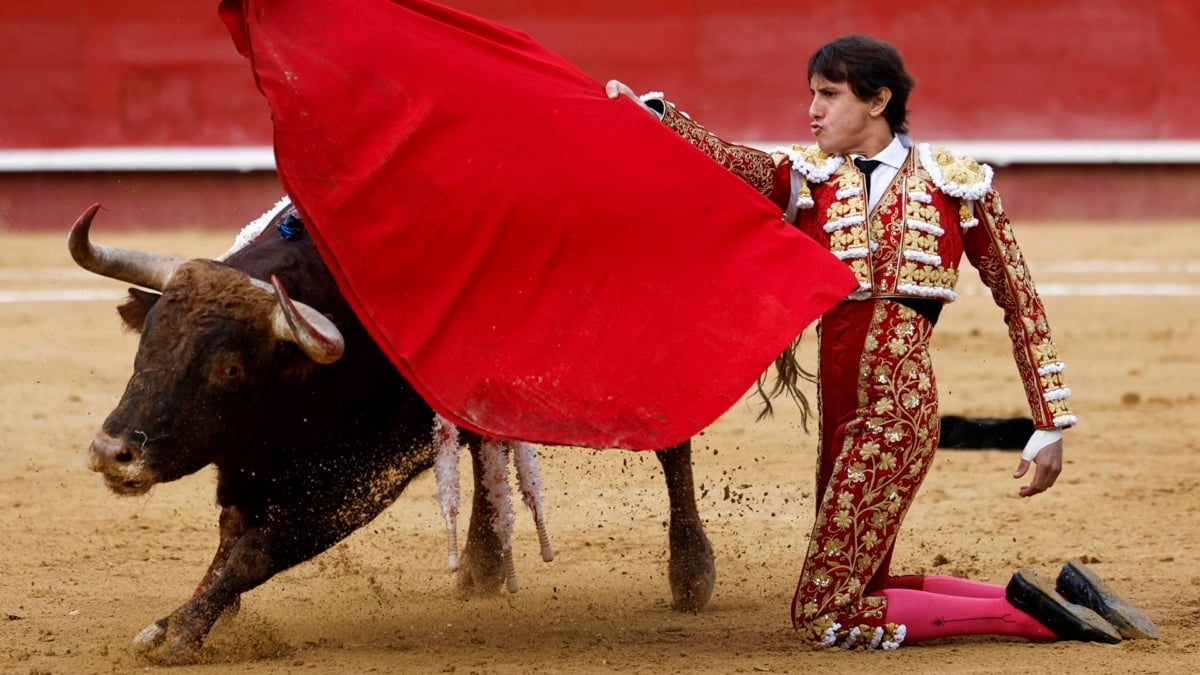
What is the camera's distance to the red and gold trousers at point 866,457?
2.88 m

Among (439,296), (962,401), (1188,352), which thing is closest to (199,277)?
(439,296)

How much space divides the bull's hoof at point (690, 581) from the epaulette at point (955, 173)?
39.2 inches

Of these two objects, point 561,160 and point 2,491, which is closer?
point 561,160

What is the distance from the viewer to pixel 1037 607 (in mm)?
2912

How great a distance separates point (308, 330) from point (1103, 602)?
4.70ft

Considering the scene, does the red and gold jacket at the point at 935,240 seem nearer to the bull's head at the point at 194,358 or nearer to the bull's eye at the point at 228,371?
the bull's head at the point at 194,358

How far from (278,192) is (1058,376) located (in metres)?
7.76

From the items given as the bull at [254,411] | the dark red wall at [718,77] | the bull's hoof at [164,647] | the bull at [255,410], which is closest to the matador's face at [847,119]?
the bull at [255,410]

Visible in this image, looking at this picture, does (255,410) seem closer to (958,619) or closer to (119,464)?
(119,464)

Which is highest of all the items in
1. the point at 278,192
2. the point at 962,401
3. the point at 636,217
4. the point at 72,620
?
the point at 636,217

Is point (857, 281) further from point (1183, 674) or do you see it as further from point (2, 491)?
point (2, 491)

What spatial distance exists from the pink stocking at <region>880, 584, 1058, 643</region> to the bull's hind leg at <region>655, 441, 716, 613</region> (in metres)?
0.60

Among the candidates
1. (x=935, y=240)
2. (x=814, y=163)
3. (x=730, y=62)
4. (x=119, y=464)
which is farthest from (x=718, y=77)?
(x=119, y=464)

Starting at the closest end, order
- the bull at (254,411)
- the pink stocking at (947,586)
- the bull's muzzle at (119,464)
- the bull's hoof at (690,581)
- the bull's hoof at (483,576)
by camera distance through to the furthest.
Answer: the bull's muzzle at (119,464) < the bull at (254,411) < the pink stocking at (947,586) < the bull's hoof at (690,581) < the bull's hoof at (483,576)
